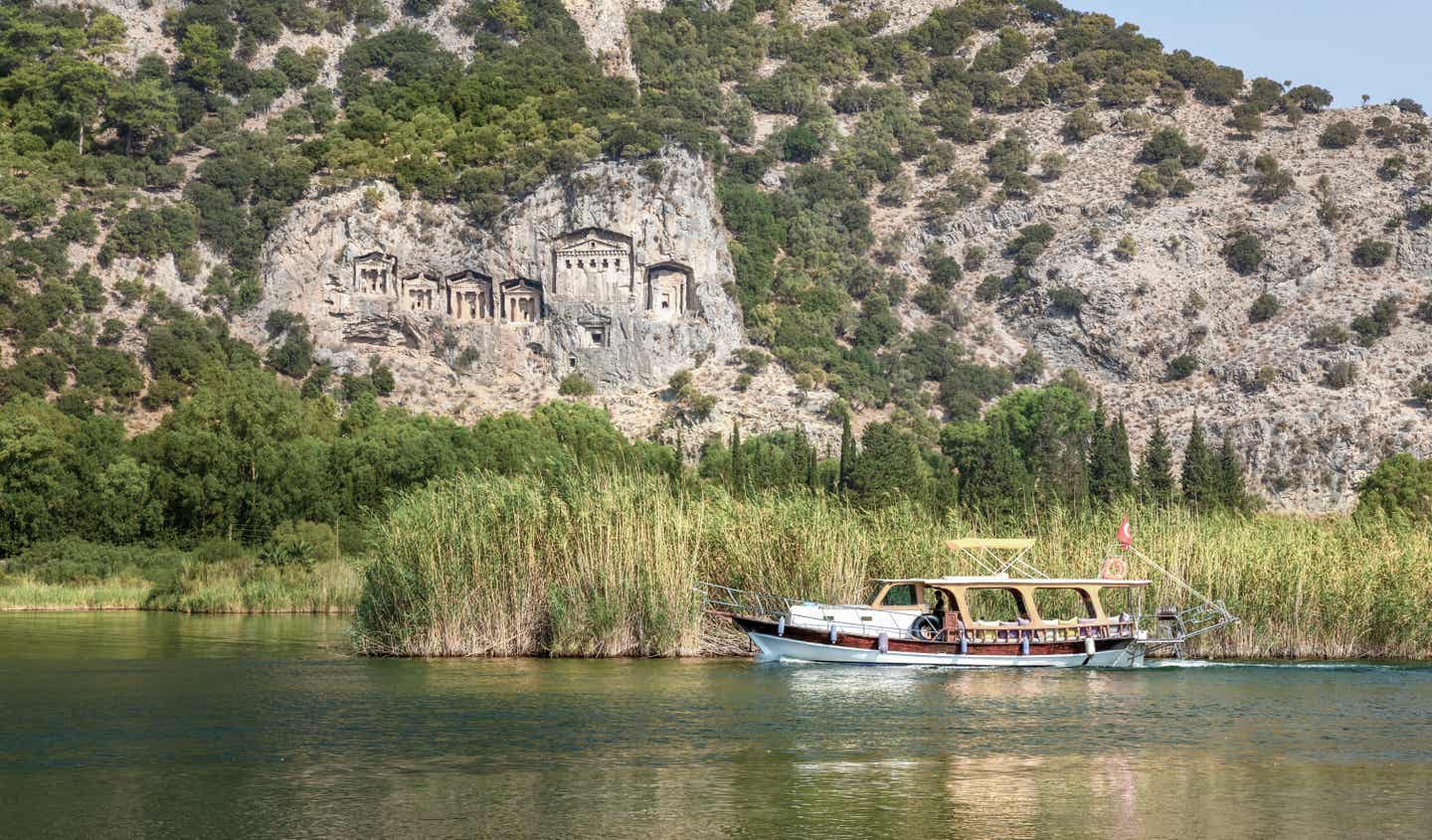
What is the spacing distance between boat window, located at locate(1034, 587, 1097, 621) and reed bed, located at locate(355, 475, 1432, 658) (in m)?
1.20

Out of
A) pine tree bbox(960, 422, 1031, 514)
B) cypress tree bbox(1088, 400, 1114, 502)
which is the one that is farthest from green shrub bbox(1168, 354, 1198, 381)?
cypress tree bbox(1088, 400, 1114, 502)

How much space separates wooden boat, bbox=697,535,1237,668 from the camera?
44438mm

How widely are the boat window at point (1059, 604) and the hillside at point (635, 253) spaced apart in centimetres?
9583

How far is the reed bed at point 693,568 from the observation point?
4403 cm

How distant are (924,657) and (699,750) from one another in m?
15.5

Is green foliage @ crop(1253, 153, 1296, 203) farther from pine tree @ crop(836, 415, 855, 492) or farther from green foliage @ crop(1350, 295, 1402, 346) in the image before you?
pine tree @ crop(836, 415, 855, 492)

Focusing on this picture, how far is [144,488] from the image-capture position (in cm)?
8512

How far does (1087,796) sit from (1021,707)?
1065 cm

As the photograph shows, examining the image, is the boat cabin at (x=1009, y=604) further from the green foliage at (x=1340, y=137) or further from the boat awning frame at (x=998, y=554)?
the green foliage at (x=1340, y=137)

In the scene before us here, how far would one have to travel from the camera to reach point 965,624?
147 ft

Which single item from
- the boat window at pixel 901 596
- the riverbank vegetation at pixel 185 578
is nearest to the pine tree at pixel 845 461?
the riverbank vegetation at pixel 185 578

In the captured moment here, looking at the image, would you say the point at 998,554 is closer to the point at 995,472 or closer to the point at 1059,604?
the point at 1059,604

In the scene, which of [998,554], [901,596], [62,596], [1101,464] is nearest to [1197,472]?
[1101,464]

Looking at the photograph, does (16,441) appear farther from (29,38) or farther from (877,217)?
(877,217)
